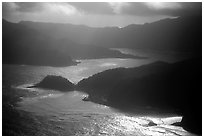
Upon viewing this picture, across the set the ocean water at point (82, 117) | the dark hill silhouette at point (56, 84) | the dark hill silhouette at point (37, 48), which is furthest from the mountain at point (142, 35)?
the dark hill silhouette at point (56, 84)

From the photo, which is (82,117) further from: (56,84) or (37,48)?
(37,48)

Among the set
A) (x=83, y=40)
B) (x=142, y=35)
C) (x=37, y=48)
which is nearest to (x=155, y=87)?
(x=142, y=35)

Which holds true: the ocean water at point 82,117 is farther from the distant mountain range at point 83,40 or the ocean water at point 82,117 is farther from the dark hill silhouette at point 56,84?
the distant mountain range at point 83,40

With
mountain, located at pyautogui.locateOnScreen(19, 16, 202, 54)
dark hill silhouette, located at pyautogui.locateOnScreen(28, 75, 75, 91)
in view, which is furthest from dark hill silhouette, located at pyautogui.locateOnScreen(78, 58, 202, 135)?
dark hill silhouette, located at pyautogui.locateOnScreen(28, 75, 75, 91)

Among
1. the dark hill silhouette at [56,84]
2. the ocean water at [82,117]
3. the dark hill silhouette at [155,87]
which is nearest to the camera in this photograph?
the ocean water at [82,117]

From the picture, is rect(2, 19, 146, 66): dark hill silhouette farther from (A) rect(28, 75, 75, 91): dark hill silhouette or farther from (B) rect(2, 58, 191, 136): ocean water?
(B) rect(2, 58, 191, 136): ocean water

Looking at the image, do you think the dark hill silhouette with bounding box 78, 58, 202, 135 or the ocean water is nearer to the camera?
the ocean water

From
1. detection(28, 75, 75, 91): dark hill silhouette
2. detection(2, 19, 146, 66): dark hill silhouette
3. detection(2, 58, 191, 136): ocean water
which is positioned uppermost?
detection(2, 19, 146, 66): dark hill silhouette

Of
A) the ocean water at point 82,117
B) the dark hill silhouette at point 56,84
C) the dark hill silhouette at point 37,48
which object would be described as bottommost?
the ocean water at point 82,117
